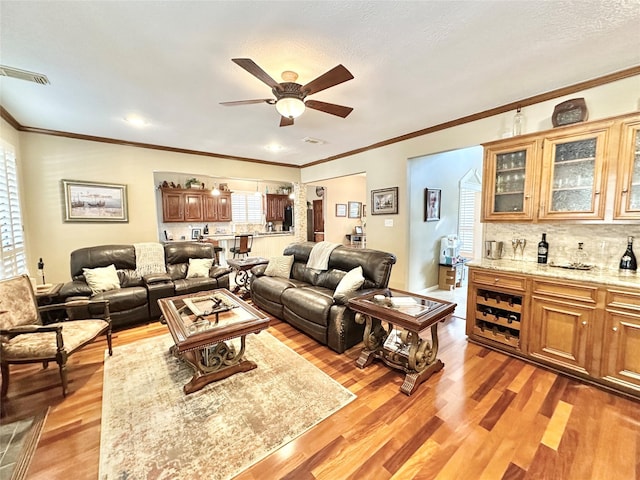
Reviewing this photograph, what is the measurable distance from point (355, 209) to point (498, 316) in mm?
6862

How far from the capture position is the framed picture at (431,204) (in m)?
4.72

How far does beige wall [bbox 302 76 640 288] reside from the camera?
8.26 feet

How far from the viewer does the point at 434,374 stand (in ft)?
8.02

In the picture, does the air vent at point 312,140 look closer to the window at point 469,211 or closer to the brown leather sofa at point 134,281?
the brown leather sofa at point 134,281

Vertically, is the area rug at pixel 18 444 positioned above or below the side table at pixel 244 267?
below

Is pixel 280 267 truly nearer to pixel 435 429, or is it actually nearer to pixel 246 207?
pixel 435 429

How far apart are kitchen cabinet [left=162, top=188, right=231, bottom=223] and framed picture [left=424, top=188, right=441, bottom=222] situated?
5788 millimetres

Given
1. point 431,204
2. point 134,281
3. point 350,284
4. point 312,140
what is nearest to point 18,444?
point 134,281

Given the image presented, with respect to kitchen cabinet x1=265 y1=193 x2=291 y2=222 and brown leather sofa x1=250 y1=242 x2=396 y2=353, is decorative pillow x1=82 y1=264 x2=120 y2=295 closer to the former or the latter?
brown leather sofa x1=250 y1=242 x2=396 y2=353

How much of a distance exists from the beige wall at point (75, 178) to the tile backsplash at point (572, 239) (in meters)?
5.67

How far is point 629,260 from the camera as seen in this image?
2418 mm

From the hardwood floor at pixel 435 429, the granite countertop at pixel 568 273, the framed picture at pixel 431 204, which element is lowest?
the hardwood floor at pixel 435 429

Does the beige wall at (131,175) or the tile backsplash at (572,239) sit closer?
the tile backsplash at (572,239)

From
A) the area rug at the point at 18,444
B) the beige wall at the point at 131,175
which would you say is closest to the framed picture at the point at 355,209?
the beige wall at the point at 131,175
